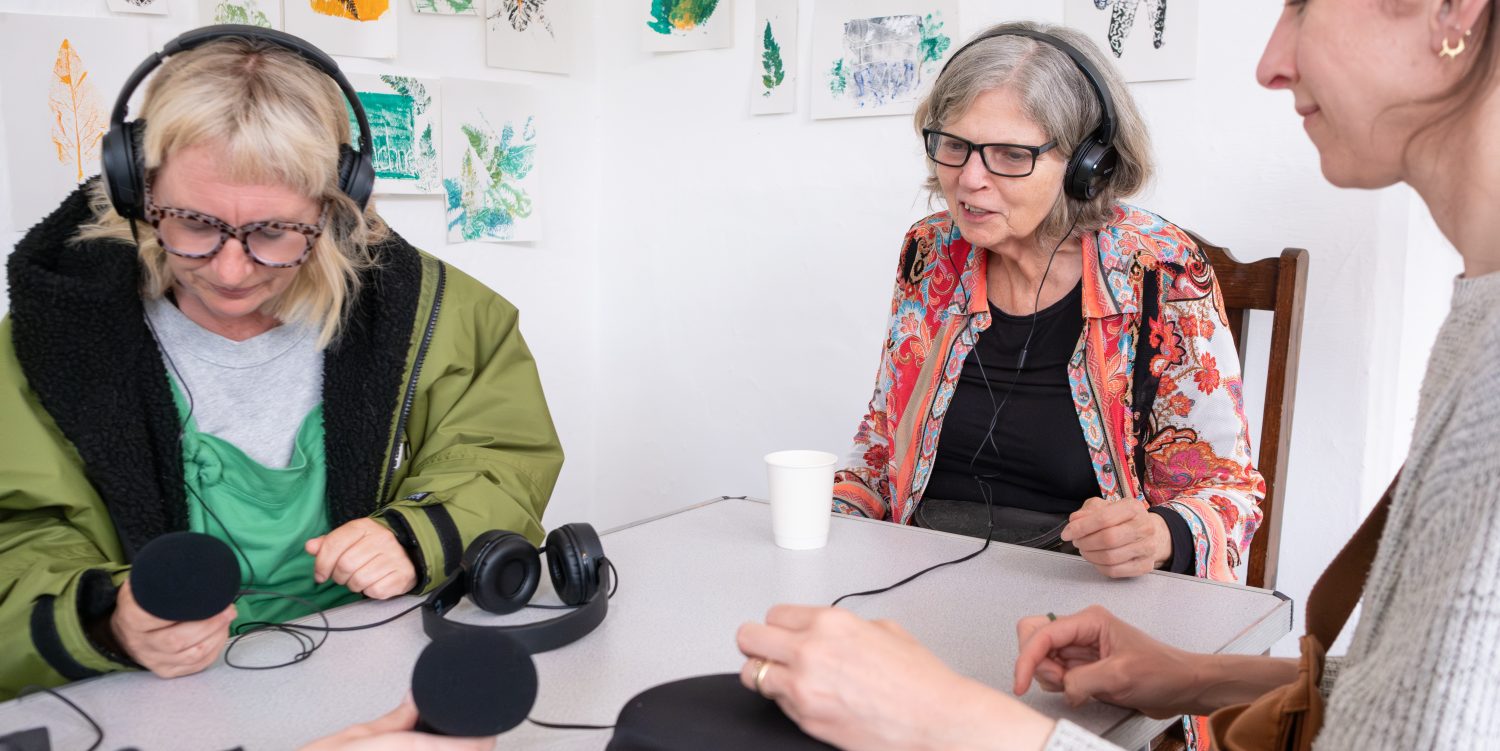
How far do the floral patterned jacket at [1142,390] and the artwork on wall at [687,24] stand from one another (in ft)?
3.97

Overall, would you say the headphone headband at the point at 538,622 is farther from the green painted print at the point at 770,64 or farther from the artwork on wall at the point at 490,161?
the green painted print at the point at 770,64

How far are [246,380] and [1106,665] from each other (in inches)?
42.0

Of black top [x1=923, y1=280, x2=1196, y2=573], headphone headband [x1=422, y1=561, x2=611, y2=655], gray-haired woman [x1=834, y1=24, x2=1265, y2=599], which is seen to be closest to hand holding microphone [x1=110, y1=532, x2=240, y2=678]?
headphone headband [x1=422, y1=561, x2=611, y2=655]

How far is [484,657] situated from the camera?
0.70m

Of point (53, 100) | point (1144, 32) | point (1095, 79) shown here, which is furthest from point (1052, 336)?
point (53, 100)

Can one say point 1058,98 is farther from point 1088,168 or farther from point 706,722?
point 706,722

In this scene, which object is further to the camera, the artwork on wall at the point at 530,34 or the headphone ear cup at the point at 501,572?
the artwork on wall at the point at 530,34

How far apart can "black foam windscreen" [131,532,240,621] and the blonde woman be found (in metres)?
0.04

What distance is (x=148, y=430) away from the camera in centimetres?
131

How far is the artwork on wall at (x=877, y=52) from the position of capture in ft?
7.83

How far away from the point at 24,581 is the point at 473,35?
6.24ft

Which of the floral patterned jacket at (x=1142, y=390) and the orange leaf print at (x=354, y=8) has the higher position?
the orange leaf print at (x=354, y=8)

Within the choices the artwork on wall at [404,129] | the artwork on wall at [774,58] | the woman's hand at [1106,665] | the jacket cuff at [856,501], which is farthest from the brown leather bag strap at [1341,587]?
the artwork on wall at [404,129]

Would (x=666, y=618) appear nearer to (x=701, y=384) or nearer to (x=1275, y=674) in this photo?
(x=1275, y=674)
